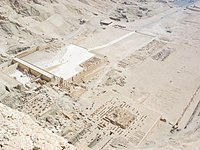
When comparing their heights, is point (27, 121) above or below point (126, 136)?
above

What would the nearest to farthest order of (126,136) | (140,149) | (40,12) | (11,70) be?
(140,149) → (126,136) → (11,70) → (40,12)

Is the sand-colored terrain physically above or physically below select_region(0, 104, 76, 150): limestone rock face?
below

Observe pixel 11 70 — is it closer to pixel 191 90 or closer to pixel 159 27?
pixel 191 90

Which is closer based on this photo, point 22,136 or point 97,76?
point 22,136

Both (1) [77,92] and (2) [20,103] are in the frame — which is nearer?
(2) [20,103]

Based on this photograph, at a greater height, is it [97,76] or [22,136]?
[22,136]

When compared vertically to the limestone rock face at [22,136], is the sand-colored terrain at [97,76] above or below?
below

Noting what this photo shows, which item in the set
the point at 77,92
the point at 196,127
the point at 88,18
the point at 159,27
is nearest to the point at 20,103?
the point at 77,92

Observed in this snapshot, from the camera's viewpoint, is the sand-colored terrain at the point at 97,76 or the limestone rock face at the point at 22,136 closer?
the limestone rock face at the point at 22,136
